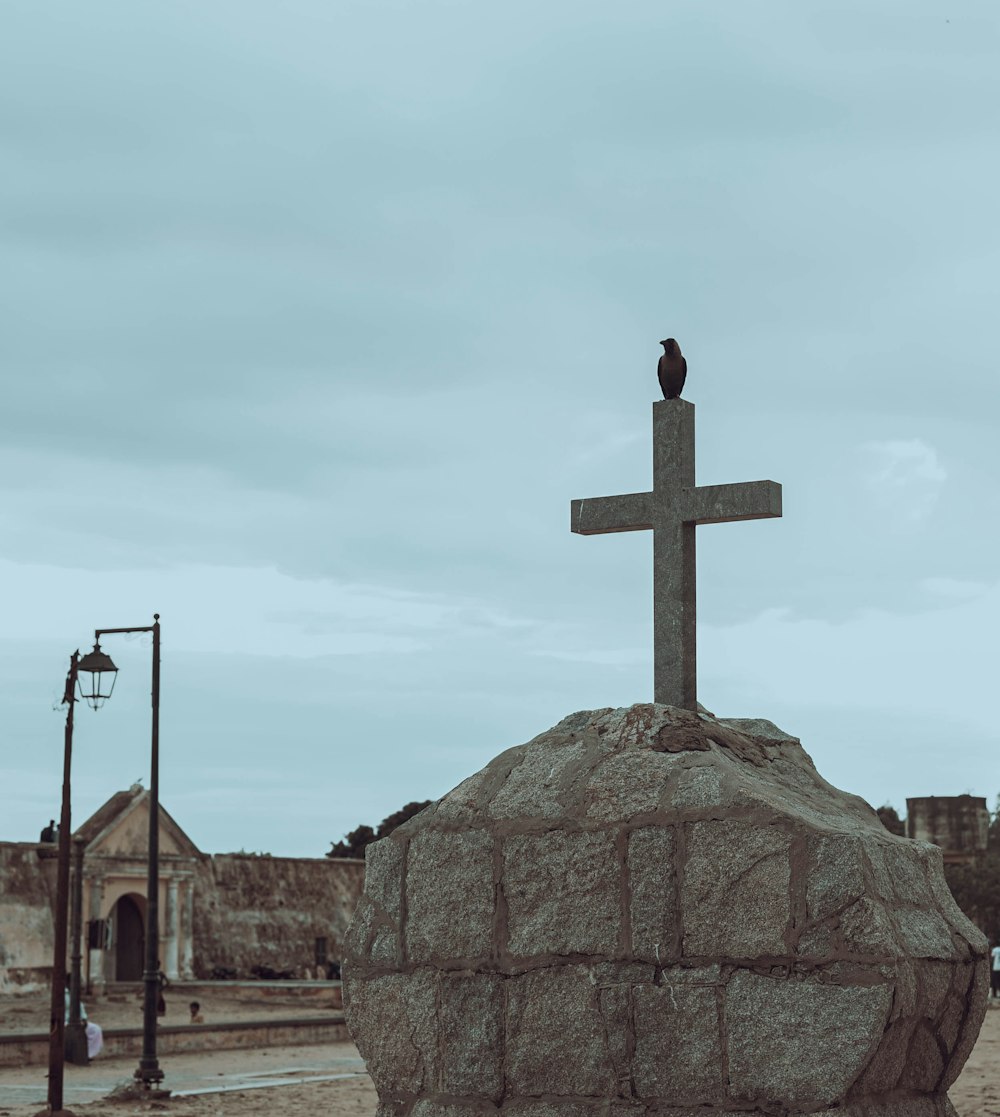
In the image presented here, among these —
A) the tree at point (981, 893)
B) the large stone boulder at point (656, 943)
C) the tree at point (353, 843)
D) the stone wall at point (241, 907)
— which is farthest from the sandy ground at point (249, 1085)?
the tree at point (353, 843)

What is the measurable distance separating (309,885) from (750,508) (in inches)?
1365

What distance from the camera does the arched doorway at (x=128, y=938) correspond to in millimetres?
35188

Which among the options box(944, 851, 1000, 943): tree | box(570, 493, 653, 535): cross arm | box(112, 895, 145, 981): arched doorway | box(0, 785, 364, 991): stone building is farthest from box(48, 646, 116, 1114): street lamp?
box(944, 851, 1000, 943): tree

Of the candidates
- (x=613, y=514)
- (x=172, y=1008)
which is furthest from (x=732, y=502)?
(x=172, y=1008)

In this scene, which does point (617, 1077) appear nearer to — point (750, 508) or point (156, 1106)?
point (750, 508)

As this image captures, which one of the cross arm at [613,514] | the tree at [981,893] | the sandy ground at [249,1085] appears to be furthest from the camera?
the tree at [981,893]

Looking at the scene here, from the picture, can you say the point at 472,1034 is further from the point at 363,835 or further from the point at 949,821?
the point at 363,835

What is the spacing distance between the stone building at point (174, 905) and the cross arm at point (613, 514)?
24888mm

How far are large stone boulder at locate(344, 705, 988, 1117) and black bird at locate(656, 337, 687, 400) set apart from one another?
111 centimetres

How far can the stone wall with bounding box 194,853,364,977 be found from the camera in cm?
3628

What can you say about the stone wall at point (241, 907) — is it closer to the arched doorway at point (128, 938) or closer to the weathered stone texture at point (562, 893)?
the arched doorway at point (128, 938)

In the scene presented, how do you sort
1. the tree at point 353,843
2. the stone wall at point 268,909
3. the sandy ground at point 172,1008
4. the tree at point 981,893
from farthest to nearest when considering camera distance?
the tree at point 353,843 → the tree at point 981,893 → the stone wall at point 268,909 → the sandy ground at point 172,1008

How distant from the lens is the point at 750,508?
5.48m

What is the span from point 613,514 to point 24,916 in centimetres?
2808
